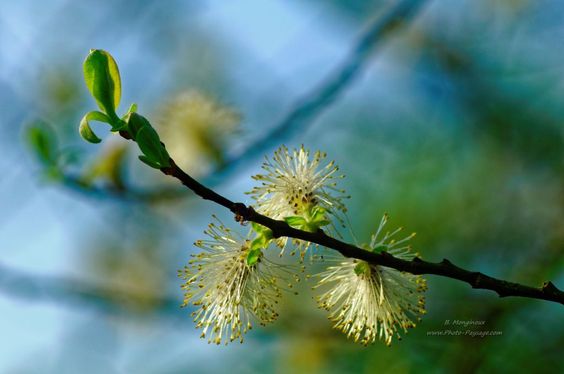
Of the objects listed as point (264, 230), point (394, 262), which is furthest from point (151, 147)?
point (394, 262)

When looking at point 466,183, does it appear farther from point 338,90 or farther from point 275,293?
point 275,293

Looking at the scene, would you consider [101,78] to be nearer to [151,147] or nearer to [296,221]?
[151,147]

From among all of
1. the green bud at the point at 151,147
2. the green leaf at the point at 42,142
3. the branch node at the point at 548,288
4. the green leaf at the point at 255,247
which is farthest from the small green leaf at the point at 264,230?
Result: the green leaf at the point at 42,142

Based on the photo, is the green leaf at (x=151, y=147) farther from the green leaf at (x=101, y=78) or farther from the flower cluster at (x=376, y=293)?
the flower cluster at (x=376, y=293)

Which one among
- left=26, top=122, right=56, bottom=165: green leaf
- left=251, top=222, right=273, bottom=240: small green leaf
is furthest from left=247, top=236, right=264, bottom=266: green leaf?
left=26, top=122, right=56, bottom=165: green leaf

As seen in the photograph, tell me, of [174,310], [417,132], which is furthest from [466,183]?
[174,310]

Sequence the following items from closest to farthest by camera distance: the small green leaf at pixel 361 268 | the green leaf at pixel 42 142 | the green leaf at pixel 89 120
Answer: the green leaf at pixel 89 120 → the small green leaf at pixel 361 268 → the green leaf at pixel 42 142
